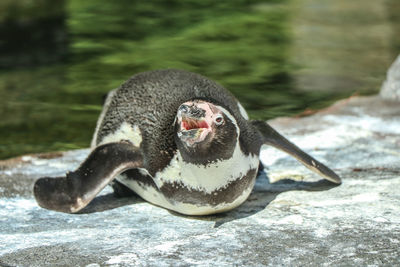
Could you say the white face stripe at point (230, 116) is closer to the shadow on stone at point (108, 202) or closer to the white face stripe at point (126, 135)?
Result: the white face stripe at point (126, 135)

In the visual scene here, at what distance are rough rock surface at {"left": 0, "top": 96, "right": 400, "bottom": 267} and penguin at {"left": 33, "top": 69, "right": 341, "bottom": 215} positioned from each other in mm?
112

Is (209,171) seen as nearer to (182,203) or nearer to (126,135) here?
(182,203)

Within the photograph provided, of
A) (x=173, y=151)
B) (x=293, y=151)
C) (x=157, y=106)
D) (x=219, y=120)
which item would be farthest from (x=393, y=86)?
(x=219, y=120)

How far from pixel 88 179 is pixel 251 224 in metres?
0.91

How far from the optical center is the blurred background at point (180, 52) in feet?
23.8

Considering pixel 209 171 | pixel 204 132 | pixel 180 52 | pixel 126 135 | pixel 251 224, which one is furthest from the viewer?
pixel 180 52

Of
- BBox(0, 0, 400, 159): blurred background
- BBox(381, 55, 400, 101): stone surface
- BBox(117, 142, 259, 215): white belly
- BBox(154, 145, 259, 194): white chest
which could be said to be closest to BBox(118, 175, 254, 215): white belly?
BBox(117, 142, 259, 215): white belly

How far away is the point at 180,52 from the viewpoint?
9102 mm

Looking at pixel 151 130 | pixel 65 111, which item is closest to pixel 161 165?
pixel 151 130

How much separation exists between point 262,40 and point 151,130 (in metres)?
5.58

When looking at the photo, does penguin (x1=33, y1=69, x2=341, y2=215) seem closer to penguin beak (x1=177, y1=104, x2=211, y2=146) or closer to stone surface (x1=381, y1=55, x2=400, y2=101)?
penguin beak (x1=177, y1=104, x2=211, y2=146)

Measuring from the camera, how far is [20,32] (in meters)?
10.2

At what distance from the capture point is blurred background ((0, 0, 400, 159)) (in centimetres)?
725

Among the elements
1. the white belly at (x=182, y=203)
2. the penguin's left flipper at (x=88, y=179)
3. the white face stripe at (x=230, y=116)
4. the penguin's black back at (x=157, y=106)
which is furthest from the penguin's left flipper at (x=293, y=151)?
the penguin's left flipper at (x=88, y=179)
